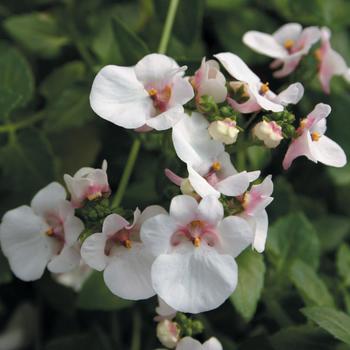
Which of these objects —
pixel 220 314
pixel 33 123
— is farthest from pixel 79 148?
pixel 220 314

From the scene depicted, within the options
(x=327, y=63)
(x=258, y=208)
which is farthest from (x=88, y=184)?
(x=327, y=63)

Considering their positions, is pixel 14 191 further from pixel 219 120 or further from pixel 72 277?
pixel 219 120

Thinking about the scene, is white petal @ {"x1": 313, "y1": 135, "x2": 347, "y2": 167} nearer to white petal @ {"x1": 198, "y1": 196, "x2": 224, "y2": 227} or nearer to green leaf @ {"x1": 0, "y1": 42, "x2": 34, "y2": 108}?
white petal @ {"x1": 198, "y1": 196, "x2": 224, "y2": 227}

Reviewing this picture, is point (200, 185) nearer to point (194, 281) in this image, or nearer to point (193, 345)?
point (194, 281)

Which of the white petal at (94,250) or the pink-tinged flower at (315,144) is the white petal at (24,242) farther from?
the pink-tinged flower at (315,144)

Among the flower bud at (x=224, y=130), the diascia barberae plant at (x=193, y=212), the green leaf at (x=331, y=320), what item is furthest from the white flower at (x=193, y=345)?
the flower bud at (x=224, y=130)

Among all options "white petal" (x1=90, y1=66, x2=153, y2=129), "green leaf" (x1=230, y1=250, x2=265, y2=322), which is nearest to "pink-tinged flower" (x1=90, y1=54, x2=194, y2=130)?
"white petal" (x1=90, y1=66, x2=153, y2=129)
